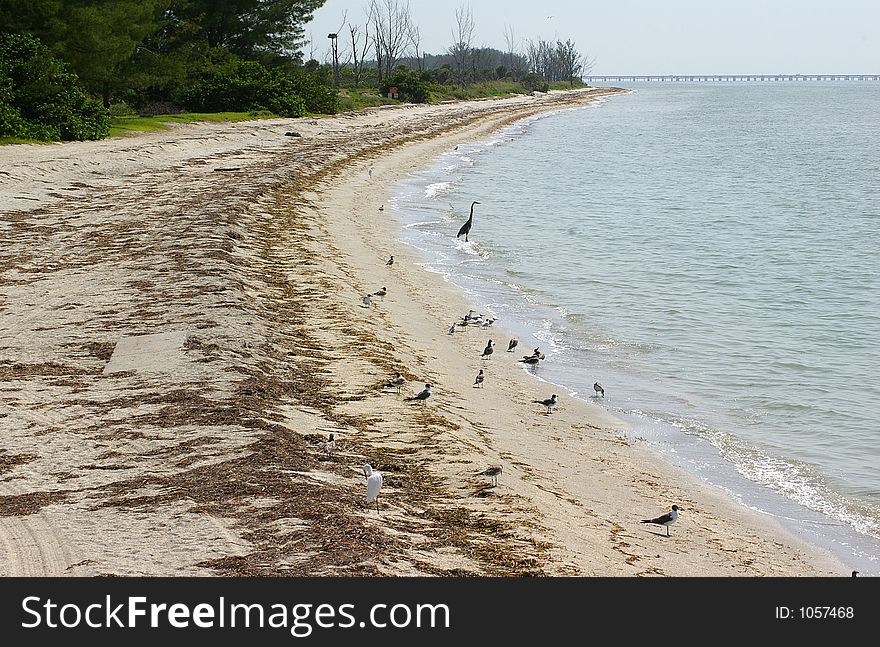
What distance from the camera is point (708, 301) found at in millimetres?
17547

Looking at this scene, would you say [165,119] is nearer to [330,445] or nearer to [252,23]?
[252,23]

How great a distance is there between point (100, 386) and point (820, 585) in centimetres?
641

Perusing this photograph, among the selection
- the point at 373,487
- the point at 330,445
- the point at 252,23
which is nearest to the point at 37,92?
the point at 252,23

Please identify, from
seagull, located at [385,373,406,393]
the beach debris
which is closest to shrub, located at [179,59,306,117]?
seagull, located at [385,373,406,393]

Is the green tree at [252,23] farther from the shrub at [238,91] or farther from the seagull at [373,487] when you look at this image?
the seagull at [373,487]

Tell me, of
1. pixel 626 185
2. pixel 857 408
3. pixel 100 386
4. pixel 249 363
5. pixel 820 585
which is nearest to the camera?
pixel 820 585

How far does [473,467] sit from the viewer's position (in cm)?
787

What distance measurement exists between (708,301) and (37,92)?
22.7m

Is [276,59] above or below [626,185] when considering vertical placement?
above

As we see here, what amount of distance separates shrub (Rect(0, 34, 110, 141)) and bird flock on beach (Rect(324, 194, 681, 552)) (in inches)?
669

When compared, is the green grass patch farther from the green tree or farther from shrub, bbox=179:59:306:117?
the green tree

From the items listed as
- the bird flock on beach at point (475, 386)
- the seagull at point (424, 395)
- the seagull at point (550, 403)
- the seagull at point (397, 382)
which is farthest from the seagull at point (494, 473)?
the seagull at point (550, 403)

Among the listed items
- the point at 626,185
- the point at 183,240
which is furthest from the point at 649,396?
the point at 626,185

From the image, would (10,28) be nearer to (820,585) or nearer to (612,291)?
(612,291)
